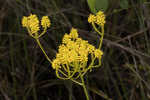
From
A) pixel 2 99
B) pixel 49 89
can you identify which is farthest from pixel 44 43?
pixel 2 99

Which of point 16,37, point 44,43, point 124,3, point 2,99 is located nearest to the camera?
point 124,3

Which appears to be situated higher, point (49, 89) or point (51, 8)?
point (51, 8)

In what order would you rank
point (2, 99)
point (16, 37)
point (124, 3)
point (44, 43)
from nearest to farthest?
1. point (124, 3)
2. point (44, 43)
3. point (2, 99)
4. point (16, 37)

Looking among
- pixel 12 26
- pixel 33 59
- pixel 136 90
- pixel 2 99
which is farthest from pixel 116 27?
pixel 2 99

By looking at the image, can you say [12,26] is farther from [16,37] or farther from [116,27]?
[116,27]

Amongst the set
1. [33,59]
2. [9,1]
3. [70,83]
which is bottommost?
[70,83]

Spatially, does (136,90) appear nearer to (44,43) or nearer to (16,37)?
(44,43)

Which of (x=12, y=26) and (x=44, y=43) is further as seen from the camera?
(x=12, y=26)
